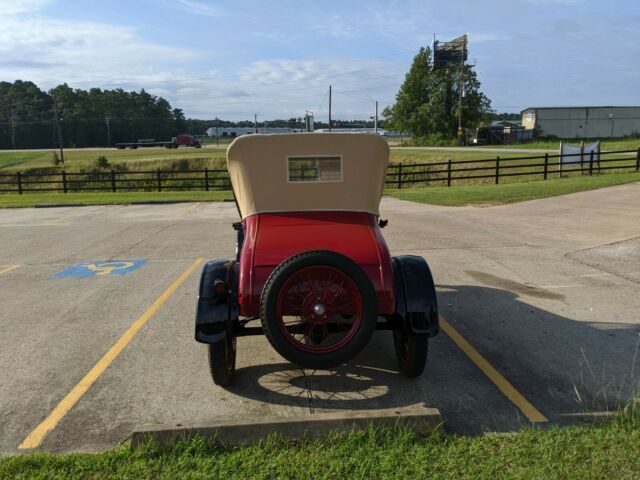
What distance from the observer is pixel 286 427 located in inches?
130

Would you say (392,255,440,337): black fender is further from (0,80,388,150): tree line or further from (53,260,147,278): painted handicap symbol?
(0,80,388,150): tree line

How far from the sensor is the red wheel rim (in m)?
3.67

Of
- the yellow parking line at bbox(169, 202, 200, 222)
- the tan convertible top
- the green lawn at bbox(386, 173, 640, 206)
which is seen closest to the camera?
the tan convertible top

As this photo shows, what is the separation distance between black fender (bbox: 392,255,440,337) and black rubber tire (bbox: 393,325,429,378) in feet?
0.25

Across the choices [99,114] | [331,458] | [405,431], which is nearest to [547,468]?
[405,431]

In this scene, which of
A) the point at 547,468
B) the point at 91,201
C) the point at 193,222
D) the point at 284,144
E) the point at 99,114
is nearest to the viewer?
the point at 547,468

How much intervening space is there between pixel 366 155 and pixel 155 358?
2727mm

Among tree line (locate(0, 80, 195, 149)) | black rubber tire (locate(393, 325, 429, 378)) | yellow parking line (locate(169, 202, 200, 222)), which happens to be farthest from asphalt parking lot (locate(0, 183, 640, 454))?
tree line (locate(0, 80, 195, 149))

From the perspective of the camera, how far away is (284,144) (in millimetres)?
4645

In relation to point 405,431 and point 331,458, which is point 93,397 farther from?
point 405,431

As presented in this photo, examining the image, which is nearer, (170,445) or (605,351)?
(170,445)

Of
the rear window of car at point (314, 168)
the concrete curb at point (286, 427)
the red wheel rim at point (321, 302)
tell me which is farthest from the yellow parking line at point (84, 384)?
the rear window of car at point (314, 168)

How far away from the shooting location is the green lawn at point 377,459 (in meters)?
2.93

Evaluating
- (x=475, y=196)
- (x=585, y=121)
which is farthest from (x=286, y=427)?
(x=585, y=121)
